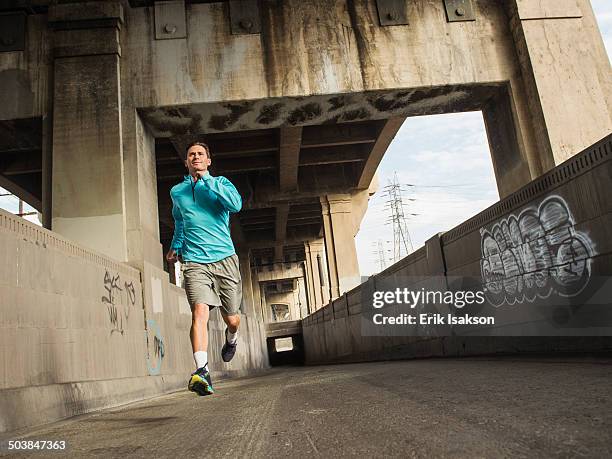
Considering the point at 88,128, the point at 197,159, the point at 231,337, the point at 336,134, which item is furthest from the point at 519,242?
the point at 336,134

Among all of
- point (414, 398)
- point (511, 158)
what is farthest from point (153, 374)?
point (511, 158)

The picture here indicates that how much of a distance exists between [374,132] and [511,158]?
6.81m

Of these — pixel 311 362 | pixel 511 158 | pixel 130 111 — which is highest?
pixel 130 111

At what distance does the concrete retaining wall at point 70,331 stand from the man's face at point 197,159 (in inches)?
61.3

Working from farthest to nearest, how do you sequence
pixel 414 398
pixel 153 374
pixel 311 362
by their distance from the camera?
pixel 311 362 < pixel 153 374 < pixel 414 398

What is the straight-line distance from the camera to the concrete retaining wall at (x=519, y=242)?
460 centimetres

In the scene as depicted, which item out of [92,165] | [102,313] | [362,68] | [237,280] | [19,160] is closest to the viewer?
[237,280]

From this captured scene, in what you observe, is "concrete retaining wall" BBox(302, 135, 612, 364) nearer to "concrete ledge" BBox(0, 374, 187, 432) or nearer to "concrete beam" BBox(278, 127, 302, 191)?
"concrete ledge" BBox(0, 374, 187, 432)

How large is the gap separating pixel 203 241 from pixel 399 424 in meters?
2.51

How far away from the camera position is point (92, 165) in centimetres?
872

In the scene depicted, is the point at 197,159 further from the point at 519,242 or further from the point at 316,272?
the point at 316,272

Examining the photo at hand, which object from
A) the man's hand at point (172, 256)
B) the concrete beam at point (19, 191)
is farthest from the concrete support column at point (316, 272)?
the man's hand at point (172, 256)

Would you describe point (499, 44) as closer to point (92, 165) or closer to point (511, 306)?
point (511, 306)

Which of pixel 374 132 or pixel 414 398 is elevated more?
pixel 374 132
